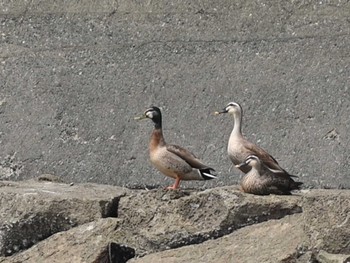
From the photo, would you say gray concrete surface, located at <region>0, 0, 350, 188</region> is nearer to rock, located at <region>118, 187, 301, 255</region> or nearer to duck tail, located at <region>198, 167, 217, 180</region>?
duck tail, located at <region>198, 167, 217, 180</region>

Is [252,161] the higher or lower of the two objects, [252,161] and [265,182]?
the higher

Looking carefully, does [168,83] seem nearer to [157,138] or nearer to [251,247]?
[157,138]

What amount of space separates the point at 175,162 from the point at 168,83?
1.33 metres

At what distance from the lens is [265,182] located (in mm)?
7918

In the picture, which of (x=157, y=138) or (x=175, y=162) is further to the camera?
(x=157, y=138)

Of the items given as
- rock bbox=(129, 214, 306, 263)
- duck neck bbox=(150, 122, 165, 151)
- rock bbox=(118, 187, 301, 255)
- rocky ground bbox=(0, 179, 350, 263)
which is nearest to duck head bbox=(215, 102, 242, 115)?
duck neck bbox=(150, 122, 165, 151)

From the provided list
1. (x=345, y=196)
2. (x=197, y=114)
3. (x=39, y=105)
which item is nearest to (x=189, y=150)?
(x=197, y=114)

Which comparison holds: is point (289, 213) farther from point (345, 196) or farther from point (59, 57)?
point (59, 57)

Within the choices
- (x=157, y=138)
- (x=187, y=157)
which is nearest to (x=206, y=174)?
(x=187, y=157)

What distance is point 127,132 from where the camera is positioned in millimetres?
9461

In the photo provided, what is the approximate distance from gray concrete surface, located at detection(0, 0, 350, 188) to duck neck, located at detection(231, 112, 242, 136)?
493 millimetres

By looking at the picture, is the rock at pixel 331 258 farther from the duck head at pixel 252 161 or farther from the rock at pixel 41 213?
the rock at pixel 41 213

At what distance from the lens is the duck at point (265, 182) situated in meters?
7.91

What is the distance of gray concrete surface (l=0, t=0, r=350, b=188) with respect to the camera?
30.2 ft
